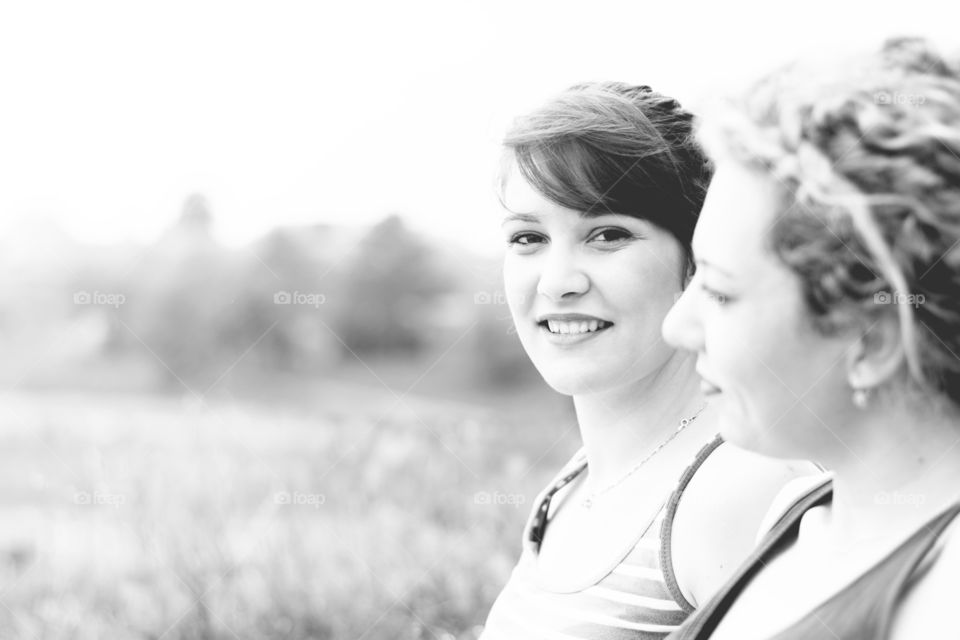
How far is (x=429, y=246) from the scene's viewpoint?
6.83 m

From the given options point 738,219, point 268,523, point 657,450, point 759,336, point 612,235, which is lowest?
point 268,523

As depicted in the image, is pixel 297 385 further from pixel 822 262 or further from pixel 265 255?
pixel 822 262

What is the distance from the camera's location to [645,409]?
6.18 feet

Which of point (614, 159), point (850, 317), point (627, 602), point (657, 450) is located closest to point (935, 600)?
point (850, 317)

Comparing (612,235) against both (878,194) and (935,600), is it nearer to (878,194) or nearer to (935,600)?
(878,194)

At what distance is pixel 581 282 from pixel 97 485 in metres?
3.28

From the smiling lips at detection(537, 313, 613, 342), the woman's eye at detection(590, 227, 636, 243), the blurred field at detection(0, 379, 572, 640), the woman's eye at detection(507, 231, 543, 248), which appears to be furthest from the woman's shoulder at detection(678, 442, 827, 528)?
the blurred field at detection(0, 379, 572, 640)

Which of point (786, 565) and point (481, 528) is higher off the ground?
point (786, 565)

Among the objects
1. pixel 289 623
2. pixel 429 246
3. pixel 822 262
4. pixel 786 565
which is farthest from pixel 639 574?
pixel 429 246

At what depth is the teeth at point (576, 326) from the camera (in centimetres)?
181

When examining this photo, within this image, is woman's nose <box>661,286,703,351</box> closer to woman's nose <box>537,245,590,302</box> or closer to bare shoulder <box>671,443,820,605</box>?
bare shoulder <box>671,443,820,605</box>

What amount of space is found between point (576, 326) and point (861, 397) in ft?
2.55

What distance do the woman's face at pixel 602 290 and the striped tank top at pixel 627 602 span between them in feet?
0.75

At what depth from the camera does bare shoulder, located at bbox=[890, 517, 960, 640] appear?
97cm
